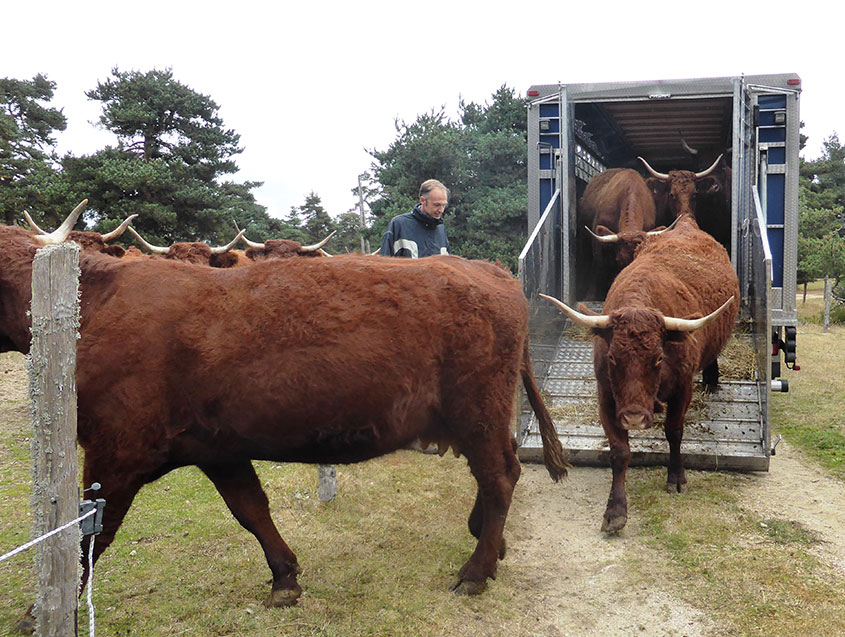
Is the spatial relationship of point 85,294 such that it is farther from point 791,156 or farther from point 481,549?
point 791,156

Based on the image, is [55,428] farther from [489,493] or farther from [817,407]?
[817,407]

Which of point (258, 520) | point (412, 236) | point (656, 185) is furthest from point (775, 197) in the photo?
point (258, 520)

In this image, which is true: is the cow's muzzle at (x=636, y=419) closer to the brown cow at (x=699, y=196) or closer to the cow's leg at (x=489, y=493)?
the cow's leg at (x=489, y=493)

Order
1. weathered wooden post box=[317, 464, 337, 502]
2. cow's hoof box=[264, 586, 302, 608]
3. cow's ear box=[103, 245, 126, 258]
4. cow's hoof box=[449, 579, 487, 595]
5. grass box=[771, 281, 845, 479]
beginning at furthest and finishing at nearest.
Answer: cow's ear box=[103, 245, 126, 258], grass box=[771, 281, 845, 479], weathered wooden post box=[317, 464, 337, 502], cow's hoof box=[449, 579, 487, 595], cow's hoof box=[264, 586, 302, 608]

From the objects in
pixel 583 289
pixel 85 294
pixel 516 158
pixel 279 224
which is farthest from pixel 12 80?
pixel 85 294

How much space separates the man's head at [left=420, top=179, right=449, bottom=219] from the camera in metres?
5.20

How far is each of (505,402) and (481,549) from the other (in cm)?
82

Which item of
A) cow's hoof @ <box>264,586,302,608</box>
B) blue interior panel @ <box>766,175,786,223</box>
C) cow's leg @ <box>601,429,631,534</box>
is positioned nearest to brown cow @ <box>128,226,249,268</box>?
cow's hoof @ <box>264,586,302,608</box>

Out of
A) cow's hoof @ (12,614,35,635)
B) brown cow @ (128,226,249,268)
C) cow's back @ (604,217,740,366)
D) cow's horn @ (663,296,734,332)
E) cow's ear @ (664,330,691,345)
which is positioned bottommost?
cow's hoof @ (12,614,35,635)

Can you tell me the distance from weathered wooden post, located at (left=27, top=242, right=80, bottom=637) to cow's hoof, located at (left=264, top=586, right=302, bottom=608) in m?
1.26

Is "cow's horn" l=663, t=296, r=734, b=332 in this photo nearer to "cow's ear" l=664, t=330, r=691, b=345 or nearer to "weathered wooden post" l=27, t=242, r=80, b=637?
"cow's ear" l=664, t=330, r=691, b=345

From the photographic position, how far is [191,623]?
3180mm

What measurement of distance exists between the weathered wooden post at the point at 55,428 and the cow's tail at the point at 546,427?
2.55m

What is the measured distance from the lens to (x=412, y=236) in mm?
5352
